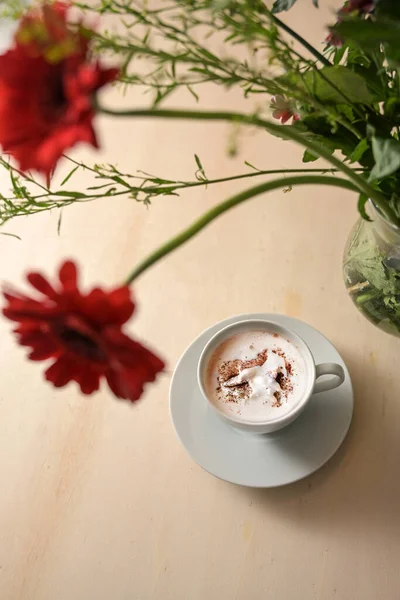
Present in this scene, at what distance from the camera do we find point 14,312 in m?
0.29

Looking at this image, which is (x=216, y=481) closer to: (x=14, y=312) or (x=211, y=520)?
(x=211, y=520)

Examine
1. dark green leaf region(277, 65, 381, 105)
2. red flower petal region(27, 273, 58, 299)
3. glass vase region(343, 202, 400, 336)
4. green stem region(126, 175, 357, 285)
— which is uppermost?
dark green leaf region(277, 65, 381, 105)

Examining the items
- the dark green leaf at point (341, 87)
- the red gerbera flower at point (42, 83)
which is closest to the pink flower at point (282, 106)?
the dark green leaf at point (341, 87)

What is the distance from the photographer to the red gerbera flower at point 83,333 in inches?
10.9

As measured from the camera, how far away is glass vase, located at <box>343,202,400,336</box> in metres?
0.50

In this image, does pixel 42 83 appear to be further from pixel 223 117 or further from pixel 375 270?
pixel 375 270

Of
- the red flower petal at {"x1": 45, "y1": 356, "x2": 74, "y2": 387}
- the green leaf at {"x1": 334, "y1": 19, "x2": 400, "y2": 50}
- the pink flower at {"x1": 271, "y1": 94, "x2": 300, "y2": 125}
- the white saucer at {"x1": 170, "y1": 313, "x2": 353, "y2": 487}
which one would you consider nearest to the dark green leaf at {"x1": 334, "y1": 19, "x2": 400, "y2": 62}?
the green leaf at {"x1": 334, "y1": 19, "x2": 400, "y2": 50}

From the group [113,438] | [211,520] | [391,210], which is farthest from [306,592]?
[391,210]

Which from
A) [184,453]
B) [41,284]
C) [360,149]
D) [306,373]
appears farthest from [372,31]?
[184,453]

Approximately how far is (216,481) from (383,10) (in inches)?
17.5

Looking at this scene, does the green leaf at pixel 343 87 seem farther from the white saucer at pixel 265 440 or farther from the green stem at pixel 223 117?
the white saucer at pixel 265 440

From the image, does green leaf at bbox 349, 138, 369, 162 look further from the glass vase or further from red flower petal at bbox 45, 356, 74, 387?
red flower petal at bbox 45, 356, 74, 387

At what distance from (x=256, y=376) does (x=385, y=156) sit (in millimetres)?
265

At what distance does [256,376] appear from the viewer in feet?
1.87
